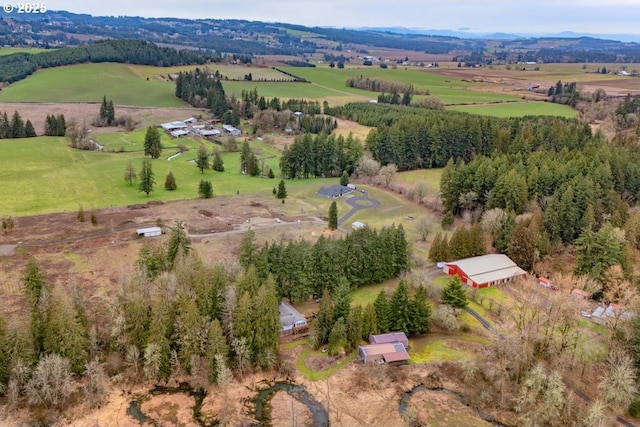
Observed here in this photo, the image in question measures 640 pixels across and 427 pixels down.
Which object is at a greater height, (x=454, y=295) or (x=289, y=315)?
(x=454, y=295)

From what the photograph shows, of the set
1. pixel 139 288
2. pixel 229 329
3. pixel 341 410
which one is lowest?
pixel 341 410

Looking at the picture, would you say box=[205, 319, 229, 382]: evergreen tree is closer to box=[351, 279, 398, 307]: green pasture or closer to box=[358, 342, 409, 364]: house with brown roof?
box=[358, 342, 409, 364]: house with brown roof

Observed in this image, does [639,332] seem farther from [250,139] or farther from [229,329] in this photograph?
[250,139]

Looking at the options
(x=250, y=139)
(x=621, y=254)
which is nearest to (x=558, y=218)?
(x=621, y=254)

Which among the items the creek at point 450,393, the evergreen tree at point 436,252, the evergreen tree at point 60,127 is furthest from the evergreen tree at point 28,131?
the creek at point 450,393

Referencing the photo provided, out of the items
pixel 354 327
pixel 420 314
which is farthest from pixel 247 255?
pixel 420 314

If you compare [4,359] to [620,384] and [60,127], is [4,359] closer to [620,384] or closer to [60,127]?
[620,384]
